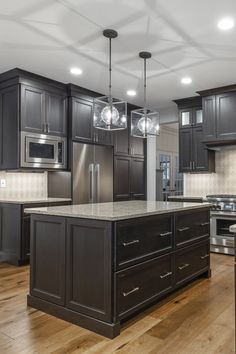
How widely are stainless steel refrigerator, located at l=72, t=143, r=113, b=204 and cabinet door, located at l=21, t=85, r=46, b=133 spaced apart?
27.0 inches

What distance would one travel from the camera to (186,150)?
→ 5.77m

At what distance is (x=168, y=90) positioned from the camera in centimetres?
521

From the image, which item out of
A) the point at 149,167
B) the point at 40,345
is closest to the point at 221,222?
the point at 149,167

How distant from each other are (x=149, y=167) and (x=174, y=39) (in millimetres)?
3694

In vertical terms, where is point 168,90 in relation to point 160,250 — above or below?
above

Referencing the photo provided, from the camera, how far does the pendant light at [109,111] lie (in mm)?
3102

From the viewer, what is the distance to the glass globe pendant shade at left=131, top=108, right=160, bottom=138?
11.8 ft

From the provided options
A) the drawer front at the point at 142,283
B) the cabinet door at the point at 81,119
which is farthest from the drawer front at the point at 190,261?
the cabinet door at the point at 81,119

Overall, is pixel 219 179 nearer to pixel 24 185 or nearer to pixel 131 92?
pixel 131 92

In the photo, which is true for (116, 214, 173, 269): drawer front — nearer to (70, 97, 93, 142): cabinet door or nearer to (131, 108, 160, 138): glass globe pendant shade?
(131, 108, 160, 138): glass globe pendant shade

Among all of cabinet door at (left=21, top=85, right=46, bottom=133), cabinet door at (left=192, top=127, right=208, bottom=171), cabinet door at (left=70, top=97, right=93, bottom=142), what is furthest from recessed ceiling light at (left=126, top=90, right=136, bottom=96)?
cabinet door at (left=21, top=85, right=46, bottom=133)

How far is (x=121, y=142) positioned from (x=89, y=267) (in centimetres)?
380

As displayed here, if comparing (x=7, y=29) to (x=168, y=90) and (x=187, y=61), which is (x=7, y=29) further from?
(x=168, y=90)

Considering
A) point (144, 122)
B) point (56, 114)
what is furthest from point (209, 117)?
point (56, 114)
